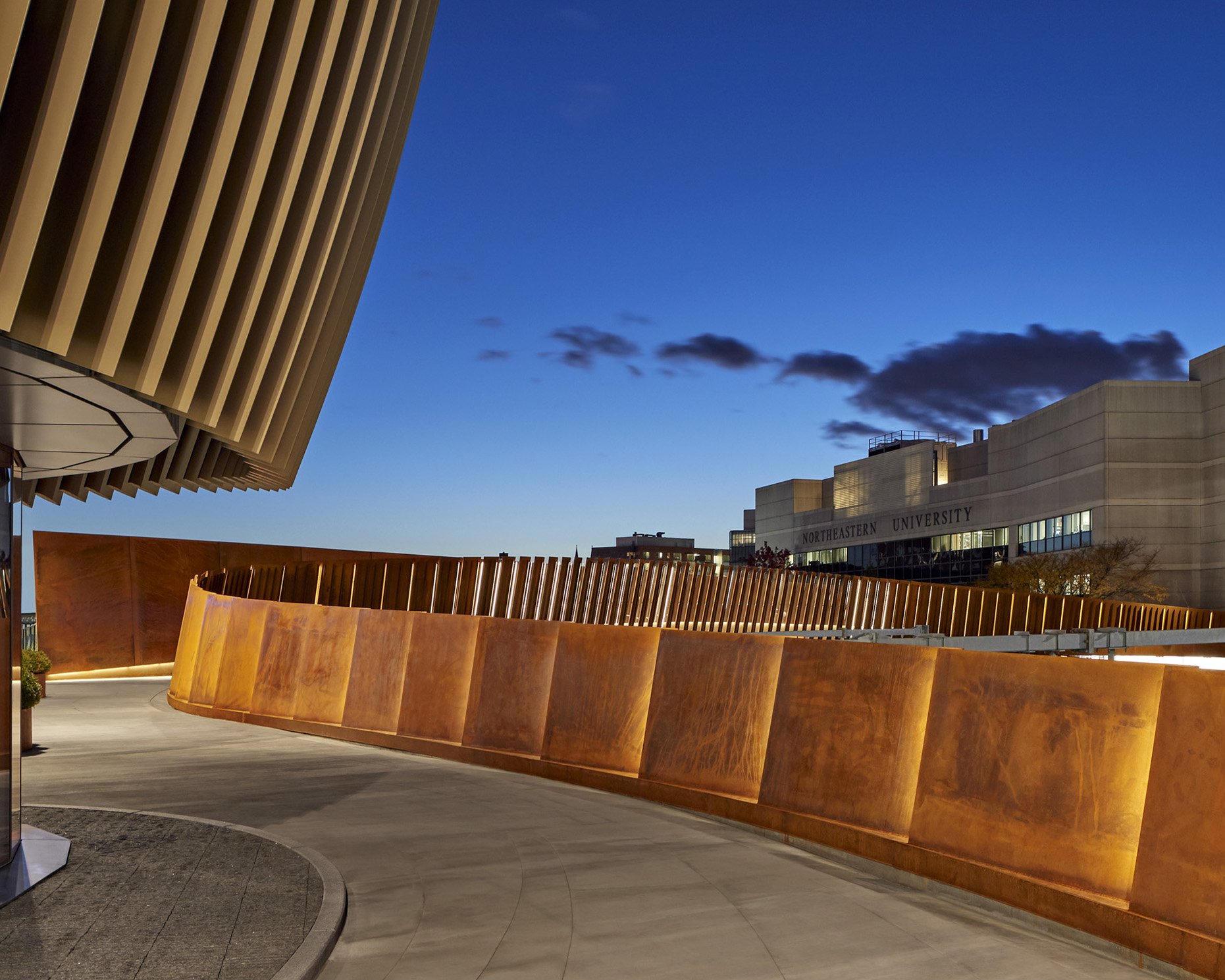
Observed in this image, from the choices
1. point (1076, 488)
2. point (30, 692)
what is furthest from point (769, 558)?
point (30, 692)

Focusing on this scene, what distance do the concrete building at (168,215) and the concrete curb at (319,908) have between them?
58.5 inches

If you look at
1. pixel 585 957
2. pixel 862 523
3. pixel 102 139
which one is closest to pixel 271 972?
pixel 585 957

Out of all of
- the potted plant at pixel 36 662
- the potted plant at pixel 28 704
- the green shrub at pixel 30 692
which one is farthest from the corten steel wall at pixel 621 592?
the potted plant at pixel 28 704

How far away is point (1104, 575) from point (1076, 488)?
30.3 feet

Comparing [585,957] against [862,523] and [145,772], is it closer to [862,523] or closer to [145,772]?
[145,772]

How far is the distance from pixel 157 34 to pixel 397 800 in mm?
6400

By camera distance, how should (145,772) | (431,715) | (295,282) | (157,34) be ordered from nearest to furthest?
(157,34), (295,282), (145,772), (431,715)

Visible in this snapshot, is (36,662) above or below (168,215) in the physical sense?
below

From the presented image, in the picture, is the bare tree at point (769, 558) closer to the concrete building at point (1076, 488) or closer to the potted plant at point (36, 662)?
the concrete building at point (1076, 488)

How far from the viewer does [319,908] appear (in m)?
6.11

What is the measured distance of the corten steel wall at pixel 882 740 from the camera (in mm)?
5375

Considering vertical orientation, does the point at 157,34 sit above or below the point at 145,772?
above

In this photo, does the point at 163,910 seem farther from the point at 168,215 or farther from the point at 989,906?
the point at 989,906

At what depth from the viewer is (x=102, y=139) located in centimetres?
513
